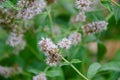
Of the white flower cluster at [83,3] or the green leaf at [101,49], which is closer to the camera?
the white flower cluster at [83,3]

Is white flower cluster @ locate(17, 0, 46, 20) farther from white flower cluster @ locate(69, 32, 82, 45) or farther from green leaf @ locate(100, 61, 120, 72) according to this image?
green leaf @ locate(100, 61, 120, 72)

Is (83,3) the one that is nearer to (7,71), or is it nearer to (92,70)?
(92,70)

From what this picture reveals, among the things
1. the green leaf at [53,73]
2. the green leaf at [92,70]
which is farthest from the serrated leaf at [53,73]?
the green leaf at [92,70]

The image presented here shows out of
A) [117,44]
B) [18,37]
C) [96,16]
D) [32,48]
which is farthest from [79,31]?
[117,44]

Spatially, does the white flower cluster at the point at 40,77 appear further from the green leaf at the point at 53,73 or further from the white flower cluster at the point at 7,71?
the white flower cluster at the point at 7,71

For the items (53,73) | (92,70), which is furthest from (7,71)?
(92,70)

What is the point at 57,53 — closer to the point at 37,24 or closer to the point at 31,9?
the point at 31,9

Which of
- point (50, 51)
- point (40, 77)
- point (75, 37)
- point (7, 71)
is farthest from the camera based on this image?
point (7, 71)

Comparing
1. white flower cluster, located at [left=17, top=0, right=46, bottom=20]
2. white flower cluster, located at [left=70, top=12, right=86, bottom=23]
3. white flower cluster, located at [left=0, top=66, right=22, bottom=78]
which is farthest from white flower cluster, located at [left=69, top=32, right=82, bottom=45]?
white flower cluster, located at [left=0, top=66, right=22, bottom=78]
